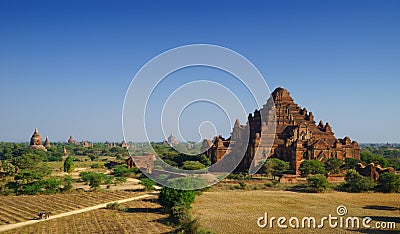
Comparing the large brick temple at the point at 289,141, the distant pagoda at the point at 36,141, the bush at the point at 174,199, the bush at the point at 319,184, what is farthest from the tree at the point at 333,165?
the distant pagoda at the point at 36,141

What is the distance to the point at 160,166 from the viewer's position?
62375mm

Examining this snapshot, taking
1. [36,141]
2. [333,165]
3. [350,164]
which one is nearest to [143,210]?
[333,165]

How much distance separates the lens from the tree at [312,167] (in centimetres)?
Answer: 5316

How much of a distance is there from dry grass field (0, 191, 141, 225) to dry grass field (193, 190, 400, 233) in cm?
1029

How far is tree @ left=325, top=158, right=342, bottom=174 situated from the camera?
5581cm

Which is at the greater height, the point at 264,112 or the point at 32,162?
the point at 264,112

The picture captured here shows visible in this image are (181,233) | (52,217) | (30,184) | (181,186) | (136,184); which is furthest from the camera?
(136,184)

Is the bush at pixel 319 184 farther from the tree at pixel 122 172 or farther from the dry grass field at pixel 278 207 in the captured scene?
Result: the tree at pixel 122 172

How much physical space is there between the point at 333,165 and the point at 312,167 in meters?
4.95

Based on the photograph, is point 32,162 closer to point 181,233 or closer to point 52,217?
point 52,217

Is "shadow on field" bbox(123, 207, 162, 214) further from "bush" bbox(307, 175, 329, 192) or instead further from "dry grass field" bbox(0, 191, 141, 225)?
"bush" bbox(307, 175, 329, 192)

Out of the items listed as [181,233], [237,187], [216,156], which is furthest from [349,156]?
[181,233]

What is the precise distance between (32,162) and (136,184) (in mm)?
22107

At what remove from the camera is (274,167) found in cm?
5588
